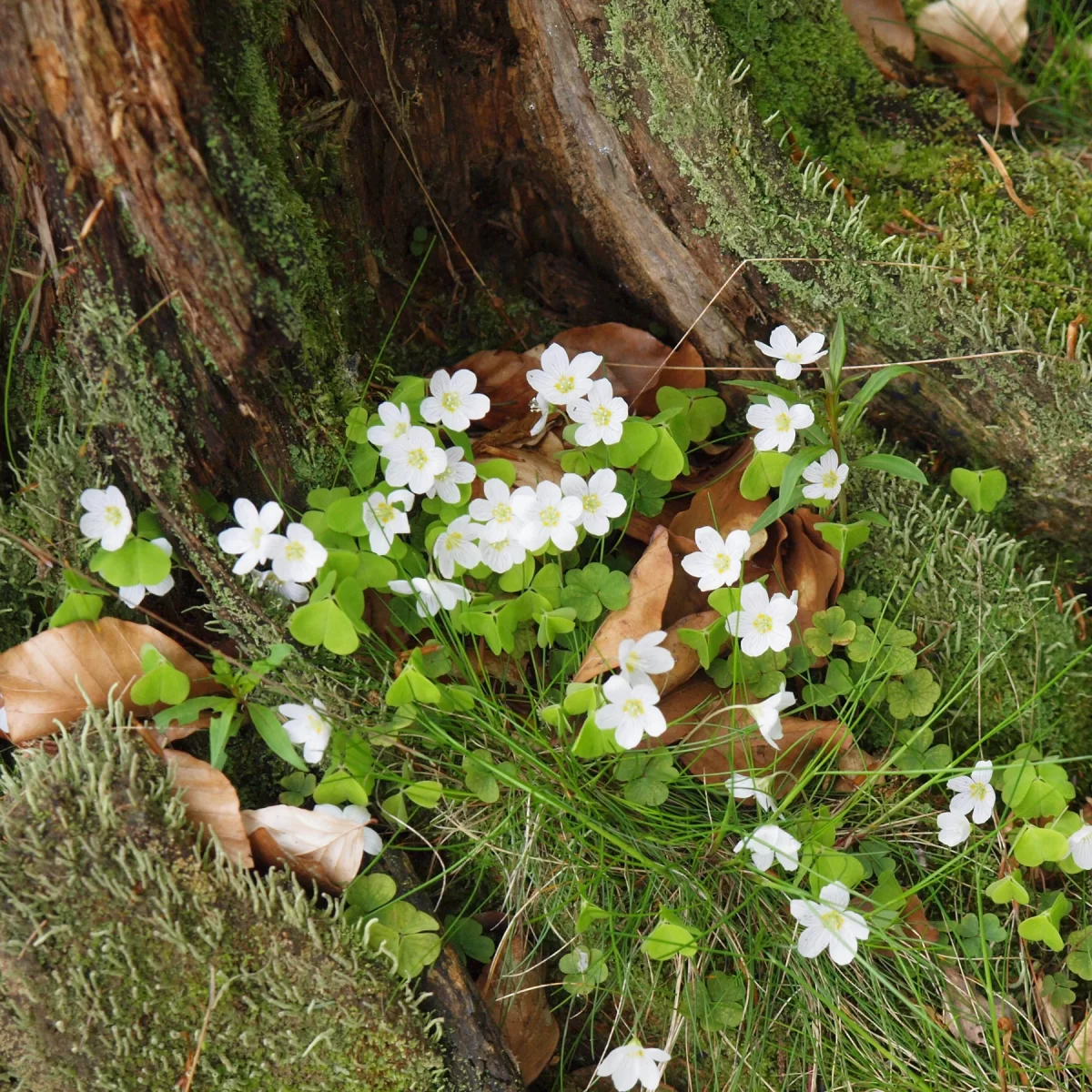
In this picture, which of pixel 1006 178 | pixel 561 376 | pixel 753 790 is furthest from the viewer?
pixel 1006 178

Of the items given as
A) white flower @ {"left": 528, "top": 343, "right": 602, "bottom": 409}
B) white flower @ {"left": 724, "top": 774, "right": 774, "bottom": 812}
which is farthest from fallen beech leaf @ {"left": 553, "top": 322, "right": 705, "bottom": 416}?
white flower @ {"left": 724, "top": 774, "right": 774, "bottom": 812}

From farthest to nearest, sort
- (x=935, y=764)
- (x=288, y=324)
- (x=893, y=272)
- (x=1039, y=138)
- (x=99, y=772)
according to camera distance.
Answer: (x=1039, y=138)
(x=893, y=272)
(x=935, y=764)
(x=288, y=324)
(x=99, y=772)

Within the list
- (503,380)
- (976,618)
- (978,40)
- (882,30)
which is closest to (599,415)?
(503,380)

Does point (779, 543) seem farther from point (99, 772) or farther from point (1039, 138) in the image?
point (1039, 138)

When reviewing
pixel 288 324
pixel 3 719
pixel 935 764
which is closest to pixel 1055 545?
pixel 935 764

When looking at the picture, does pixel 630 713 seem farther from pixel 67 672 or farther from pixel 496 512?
pixel 67 672

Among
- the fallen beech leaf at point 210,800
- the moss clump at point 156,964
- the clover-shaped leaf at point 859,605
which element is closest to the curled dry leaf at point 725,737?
the clover-shaped leaf at point 859,605

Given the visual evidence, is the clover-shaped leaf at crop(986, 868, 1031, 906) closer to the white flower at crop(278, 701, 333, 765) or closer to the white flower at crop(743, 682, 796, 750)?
the white flower at crop(743, 682, 796, 750)

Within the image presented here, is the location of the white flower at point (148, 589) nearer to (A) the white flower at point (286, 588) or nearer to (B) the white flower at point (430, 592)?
(A) the white flower at point (286, 588)
